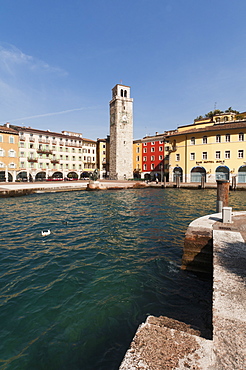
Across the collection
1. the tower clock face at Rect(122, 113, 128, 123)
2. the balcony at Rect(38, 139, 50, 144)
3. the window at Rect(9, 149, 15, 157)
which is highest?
the tower clock face at Rect(122, 113, 128, 123)

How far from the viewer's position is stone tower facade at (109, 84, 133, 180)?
6212 cm

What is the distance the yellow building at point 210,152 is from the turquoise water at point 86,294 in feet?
126

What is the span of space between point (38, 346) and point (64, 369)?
700mm

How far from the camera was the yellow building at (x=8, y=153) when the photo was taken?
47.7 metres

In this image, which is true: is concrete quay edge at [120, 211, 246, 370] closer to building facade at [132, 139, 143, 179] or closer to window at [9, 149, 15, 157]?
window at [9, 149, 15, 157]

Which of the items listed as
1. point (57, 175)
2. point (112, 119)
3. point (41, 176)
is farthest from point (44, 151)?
point (112, 119)

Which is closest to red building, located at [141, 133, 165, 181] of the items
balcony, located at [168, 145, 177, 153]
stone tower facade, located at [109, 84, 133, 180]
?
stone tower facade, located at [109, 84, 133, 180]

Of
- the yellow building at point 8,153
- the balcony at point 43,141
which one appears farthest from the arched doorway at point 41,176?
the balcony at point 43,141

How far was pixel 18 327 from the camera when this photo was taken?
4.04 metres

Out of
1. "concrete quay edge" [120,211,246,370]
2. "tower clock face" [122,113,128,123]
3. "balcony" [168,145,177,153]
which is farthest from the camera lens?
"tower clock face" [122,113,128,123]

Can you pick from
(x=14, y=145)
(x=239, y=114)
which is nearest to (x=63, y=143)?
(x=14, y=145)

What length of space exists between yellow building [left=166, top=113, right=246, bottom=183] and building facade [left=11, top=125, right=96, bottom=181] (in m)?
29.9

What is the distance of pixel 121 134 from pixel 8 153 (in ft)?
103

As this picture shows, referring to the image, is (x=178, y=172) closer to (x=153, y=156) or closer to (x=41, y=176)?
(x=153, y=156)
